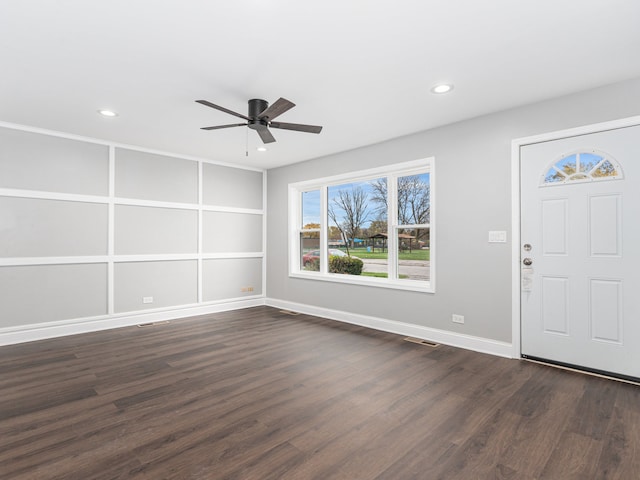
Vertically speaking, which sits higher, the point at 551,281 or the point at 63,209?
the point at 63,209

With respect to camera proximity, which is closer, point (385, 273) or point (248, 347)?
point (248, 347)

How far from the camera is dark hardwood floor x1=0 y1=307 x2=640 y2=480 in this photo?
188 cm

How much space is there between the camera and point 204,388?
2.86m

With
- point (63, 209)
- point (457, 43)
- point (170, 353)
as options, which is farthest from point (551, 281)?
point (63, 209)

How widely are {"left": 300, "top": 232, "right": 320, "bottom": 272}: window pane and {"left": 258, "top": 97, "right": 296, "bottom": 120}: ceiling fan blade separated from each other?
308 cm

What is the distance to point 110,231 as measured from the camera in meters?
4.79

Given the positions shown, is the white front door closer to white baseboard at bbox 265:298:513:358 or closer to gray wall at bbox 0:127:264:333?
white baseboard at bbox 265:298:513:358

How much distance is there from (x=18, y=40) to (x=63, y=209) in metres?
2.58

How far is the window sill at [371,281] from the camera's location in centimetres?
439

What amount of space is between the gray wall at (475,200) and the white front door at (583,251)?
186 millimetres

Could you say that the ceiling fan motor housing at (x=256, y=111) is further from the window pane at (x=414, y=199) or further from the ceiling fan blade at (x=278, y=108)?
the window pane at (x=414, y=199)

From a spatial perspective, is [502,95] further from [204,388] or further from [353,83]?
[204,388]

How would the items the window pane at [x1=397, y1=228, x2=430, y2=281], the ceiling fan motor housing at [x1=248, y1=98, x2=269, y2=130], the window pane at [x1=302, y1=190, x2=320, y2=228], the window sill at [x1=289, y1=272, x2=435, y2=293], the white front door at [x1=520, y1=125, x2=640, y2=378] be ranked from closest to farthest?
the white front door at [x1=520, y1=125, x2=640, y2=378] < the ceiling fan motor housing at [x1=248, y1=98, x2=269, y2=130] < the window sill at [x1=289, y1=272, x2=435, y2=293] < the window pane at [x1=397, y1=228, x2=430, y2=281] < the window pane at [x1=302, y1=190, x2=320, y2=228]

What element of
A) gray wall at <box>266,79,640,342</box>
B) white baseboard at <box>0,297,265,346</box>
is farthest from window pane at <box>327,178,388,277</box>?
white baseboard at <box>0,297,265,346</box>
